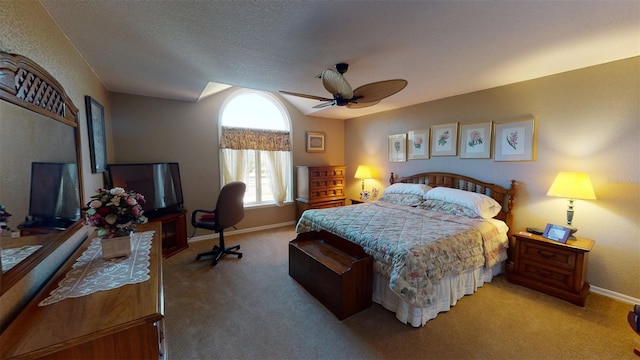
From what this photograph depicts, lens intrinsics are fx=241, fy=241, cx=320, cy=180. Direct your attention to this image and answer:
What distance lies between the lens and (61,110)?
1.58 metres

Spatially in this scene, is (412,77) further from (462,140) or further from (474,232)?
(474,232)

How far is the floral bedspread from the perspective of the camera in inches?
80.3

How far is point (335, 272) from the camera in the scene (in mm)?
2230

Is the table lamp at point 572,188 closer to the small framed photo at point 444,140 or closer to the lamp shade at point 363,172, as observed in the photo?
the small framed photo at point 444,140

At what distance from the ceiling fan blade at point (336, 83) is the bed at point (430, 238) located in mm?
1428

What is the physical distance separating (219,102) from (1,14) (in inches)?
133

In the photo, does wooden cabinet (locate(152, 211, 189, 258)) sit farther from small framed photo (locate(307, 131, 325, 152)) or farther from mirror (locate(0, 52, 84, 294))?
small framed photo (locate(307, 131, 325, 152))

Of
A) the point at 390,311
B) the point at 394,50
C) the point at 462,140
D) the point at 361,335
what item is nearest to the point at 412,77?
the point at 394,50

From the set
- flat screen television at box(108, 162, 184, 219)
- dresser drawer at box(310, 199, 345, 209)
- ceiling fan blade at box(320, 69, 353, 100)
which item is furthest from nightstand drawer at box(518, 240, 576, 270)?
flat screen television at box(108, 162, 184, 219)

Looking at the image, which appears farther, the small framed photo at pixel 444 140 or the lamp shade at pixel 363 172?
the lamp shade at pixel 363 172

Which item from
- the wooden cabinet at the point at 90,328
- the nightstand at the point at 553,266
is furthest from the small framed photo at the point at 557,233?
the wooden cabinet at the point at 90,328

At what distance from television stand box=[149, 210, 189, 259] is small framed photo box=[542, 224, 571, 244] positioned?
4.74 meters

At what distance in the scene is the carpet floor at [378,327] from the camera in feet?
6.07

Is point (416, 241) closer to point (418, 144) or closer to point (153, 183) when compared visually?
point (418, 144)
